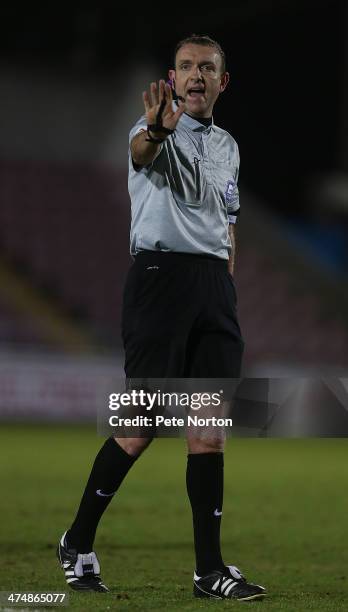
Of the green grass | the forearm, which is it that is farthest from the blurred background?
the forearm

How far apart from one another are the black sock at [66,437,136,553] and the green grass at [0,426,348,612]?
0.24m

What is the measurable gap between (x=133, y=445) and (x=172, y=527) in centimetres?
Answer: 324

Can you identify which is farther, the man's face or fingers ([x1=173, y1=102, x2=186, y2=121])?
the man's face

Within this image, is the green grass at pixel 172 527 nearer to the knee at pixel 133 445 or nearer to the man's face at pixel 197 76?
the knee at pixel 133 445

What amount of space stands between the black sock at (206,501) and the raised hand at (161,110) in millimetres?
1353

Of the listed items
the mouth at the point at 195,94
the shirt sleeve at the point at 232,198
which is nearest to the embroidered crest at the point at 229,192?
the shirt sleeve at the point at 232,198

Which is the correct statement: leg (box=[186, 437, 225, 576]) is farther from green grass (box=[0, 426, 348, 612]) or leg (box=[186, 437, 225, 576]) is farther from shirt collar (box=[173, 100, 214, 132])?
shirt collar (box=[173, 100, 214, 132])

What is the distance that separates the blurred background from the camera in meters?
23.7

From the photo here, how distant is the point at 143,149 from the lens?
519cm

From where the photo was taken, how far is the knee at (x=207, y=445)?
5.36 m

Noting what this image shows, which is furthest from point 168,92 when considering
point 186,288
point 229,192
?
point 186,288

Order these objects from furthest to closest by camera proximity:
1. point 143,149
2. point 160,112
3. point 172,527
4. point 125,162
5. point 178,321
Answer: point 125,162 → point 172,527 → point 178,321 → point 143,149 → point 160,112

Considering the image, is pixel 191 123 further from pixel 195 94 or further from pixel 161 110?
pixel 161 110

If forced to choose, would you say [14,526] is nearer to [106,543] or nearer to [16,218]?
[106,543]
